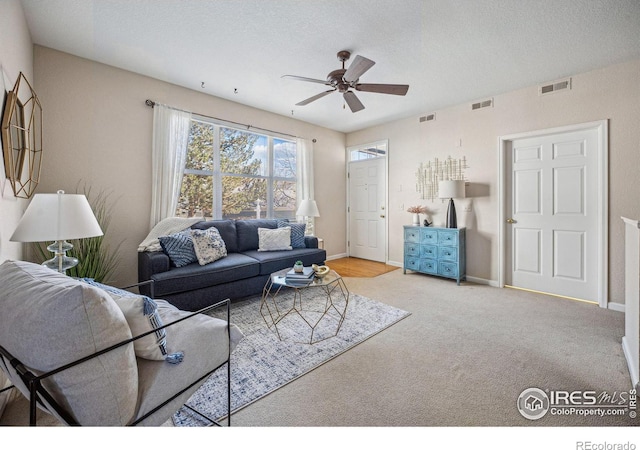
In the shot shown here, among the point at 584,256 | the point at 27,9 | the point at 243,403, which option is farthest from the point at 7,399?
the point at 584,256

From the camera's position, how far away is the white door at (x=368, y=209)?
5.25 metres

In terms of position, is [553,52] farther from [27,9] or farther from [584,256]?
[27,9]

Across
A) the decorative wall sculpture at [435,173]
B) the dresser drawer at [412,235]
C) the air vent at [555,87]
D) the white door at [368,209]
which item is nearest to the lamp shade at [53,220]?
the dresser drawer at [412,235]

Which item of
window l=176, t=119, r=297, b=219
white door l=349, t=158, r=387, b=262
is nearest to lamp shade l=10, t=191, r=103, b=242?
window l=176, t=119, r=297, b=219

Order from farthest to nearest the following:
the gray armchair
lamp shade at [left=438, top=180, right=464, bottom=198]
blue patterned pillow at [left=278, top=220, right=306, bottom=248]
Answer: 1. blue patterned pillow at [left=278, top=220, right=306, bottom=248]
2. lamp shade at [left=438, top=180, right=464, bottom=198]
3. the gray armchair

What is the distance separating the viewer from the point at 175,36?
2.46 m

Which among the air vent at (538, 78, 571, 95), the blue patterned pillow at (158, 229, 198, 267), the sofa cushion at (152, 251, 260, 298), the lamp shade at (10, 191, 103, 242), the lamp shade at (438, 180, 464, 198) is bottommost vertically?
the sofa cushion at (152, 251, 260, 298)

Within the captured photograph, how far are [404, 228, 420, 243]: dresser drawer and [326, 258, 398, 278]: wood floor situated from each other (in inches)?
26.5

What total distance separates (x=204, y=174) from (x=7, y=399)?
2.87m

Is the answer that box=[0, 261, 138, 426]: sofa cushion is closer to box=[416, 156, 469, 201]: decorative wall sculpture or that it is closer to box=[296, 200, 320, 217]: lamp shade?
box=[296, 200, 320, 217]: lamp shade

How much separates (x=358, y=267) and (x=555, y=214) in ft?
9.46

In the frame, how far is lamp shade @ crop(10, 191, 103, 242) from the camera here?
1568 mm
